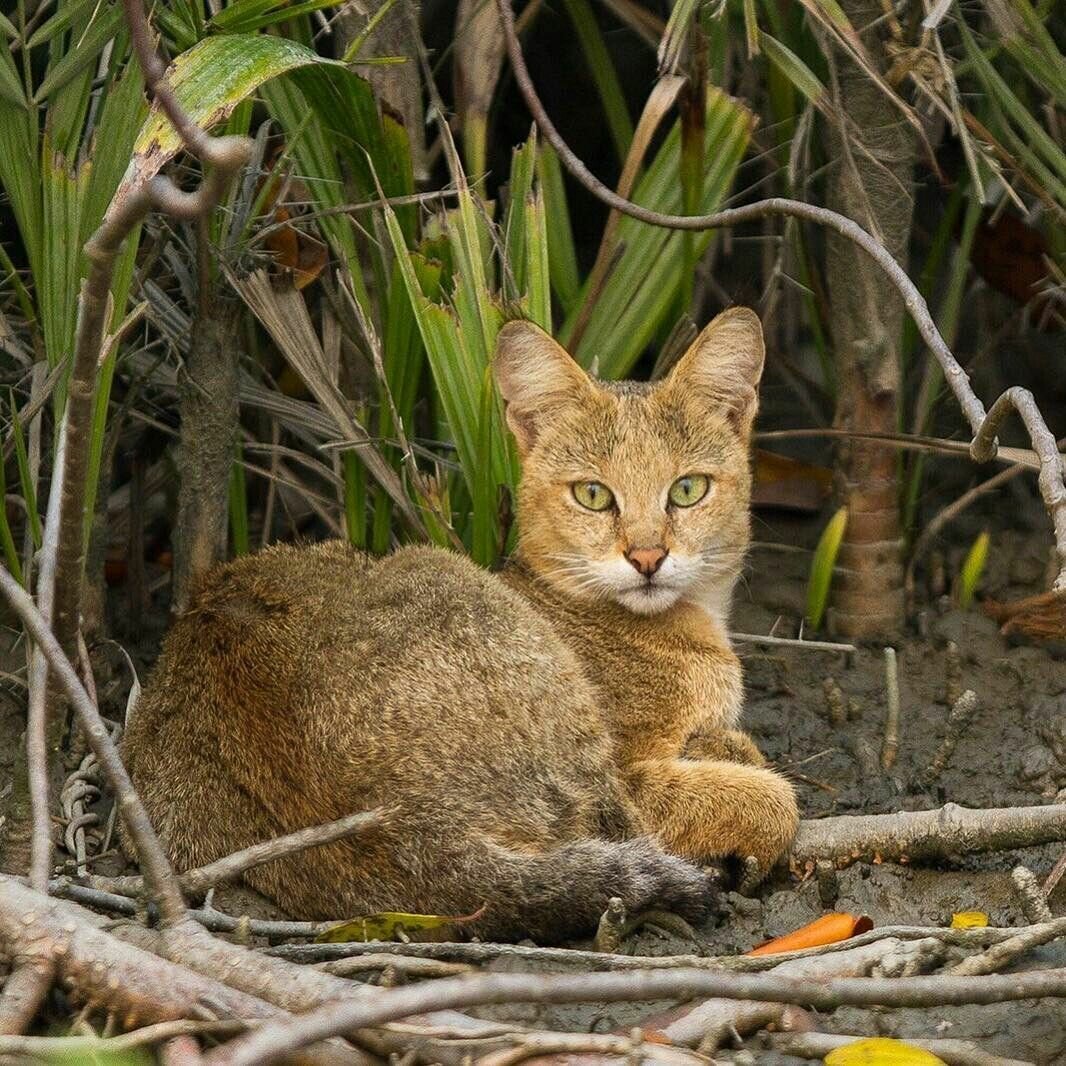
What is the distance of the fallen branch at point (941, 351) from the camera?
10.9 ft

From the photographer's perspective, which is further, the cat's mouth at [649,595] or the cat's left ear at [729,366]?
the cat's left ear at [729,366]

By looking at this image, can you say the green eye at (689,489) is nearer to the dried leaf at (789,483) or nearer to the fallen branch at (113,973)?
the dried leaf at (789,483)

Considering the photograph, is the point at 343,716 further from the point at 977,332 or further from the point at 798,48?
the point at 977,332

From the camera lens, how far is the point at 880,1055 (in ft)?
9.95

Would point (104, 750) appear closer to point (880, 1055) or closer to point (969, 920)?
point (880, 1055)

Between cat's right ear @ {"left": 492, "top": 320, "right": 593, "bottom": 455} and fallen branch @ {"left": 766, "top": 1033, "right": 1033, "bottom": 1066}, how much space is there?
212 cm

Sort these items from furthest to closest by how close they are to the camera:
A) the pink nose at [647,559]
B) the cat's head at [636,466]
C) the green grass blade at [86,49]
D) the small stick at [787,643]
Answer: the small stick at [787,643] < the cat's head at [636,466] < the pink nose at [647,559] < the green grass blade at [86,49]

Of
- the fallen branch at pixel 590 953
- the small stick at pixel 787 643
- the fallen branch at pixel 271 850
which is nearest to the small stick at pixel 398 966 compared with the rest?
the fallen branch at pixel 590 953

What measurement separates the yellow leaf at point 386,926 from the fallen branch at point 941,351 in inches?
58.9

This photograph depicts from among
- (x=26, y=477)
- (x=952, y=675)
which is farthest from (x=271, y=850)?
(x=952, y=675)

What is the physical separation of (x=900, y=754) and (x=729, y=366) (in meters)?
1.31

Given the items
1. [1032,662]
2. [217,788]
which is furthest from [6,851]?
[1032,662]

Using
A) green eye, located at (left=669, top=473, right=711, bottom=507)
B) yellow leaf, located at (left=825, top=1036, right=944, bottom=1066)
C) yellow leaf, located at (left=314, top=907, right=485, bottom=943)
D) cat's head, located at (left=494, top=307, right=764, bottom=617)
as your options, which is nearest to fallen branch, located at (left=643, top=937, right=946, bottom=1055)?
yellow leaf, located at (left=825, top=1036, right=944, bottom=1066)

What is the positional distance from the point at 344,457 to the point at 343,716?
1.68 m
